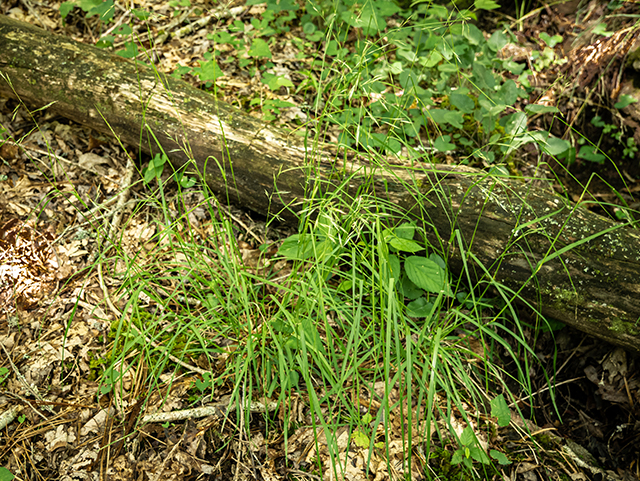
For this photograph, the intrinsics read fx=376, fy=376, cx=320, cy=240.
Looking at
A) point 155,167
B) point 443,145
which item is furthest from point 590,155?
point 155,167

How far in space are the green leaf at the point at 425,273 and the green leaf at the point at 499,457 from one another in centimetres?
76

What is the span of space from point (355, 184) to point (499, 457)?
1.45m

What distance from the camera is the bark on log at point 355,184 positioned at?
5.97ft

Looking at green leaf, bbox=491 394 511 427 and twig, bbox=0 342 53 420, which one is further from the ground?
twig, bbox=0 342 53 420

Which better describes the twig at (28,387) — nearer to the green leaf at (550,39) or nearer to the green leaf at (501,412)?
the green leaf at (501,412)

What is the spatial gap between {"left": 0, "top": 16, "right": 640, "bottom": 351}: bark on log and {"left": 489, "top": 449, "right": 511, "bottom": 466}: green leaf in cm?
73

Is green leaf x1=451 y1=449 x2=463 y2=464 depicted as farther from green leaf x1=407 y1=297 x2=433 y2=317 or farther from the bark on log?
the bark on log

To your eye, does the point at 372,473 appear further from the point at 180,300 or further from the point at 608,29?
the point at 608,29

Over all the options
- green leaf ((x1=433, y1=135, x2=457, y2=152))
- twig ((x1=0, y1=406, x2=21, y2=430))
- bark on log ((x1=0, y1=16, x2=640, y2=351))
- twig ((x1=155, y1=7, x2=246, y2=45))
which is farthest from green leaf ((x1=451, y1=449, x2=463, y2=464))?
twig ((x1=155, y1=7, x2=246, y2=45))

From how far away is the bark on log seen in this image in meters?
1.82

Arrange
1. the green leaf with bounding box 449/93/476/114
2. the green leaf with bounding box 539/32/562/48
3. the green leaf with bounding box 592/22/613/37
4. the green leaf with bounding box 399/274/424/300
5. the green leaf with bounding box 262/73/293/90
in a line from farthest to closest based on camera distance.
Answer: the green leaf with bounding box 539/32/562/48 → the green leaf with bounding box 592/22/613/37 → the green leaf with bounding box 262/73/293/90 → the green leaf with bounding box 449/93/476/114 → the green leaf with bounding box 399/274/424/300

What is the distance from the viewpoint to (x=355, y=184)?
2.06 meters

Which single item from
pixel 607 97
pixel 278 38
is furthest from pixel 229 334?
pixel 607 97

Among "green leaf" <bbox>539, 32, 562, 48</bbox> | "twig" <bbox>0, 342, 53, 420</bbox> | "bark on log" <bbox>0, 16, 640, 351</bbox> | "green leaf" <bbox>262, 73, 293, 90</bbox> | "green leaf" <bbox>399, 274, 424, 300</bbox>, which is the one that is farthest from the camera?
"green leaf" <bbox>539, 32, 562, 48</bbox>
